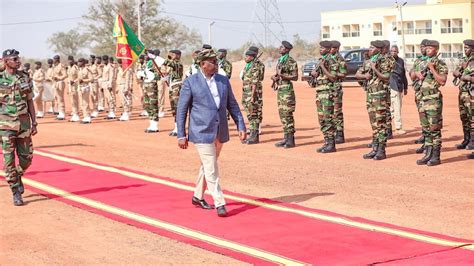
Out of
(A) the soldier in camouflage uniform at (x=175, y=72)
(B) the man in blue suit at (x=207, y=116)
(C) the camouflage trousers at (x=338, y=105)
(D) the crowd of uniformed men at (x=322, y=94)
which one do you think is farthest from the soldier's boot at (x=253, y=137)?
(B) the man in blue suit at (x=207, y=116)

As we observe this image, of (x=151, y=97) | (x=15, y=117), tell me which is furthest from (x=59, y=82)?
(x=15, y=117)

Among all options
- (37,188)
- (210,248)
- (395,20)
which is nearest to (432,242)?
(210,248)

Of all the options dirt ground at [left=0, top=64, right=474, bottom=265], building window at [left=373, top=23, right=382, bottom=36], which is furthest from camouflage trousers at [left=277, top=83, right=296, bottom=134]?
building window at [left=373, top=23, right=382, bottom=36]

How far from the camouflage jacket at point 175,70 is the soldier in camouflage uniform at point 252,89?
206cm

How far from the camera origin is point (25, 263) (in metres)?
8.27

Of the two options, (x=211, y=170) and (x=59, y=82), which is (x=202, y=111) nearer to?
(x=211, y=170)

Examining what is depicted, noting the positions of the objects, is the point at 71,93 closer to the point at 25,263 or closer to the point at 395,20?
the point at 25,263

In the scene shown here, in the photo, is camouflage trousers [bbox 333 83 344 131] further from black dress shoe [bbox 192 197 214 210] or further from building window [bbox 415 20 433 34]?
building window [bbox 415 20 433 34]

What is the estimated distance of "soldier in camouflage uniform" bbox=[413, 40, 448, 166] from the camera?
13.5 m

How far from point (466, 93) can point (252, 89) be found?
15.5 ft

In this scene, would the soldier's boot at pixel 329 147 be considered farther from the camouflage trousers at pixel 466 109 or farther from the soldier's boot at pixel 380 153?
the camouflage trousers at pixel 466 109

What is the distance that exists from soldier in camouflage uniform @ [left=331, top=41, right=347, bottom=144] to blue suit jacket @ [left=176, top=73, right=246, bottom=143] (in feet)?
19.3

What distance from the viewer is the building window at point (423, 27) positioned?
71500 mm

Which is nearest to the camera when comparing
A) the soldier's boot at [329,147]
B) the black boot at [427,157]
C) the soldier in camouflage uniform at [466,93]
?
the black boot at [427,157]
